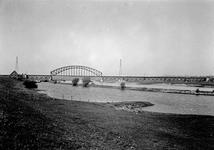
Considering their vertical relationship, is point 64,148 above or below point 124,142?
above

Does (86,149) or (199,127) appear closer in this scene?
(86,149)

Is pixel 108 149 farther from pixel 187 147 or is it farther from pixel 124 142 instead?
pixel 187 147

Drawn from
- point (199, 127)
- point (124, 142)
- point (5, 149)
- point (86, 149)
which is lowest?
point (199, 127)

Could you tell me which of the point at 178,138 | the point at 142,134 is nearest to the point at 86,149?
the point at 142,134

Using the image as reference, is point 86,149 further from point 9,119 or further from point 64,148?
point 9,119

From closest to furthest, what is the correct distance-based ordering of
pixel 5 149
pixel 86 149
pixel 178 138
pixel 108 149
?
1. pixel 5 149
2. pixel 86 149
3. pixel 108 149
4. pixel 178 138

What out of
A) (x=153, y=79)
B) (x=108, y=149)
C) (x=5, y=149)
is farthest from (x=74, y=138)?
(x=153, y=79)

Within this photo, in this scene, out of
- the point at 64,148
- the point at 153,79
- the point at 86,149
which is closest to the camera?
the point at 64,148

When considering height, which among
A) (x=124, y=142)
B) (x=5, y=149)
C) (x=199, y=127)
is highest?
(x=5, y=149)

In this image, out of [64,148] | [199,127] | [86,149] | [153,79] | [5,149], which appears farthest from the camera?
[153,79]
